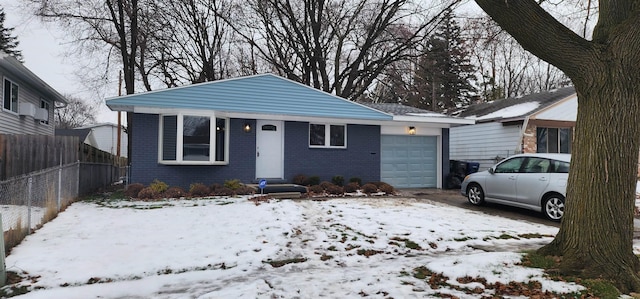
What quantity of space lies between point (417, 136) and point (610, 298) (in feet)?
36.3

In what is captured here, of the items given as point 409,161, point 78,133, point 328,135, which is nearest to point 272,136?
point 328,135

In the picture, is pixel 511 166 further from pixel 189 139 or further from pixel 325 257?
pixel 189 139

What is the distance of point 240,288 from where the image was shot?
3.79 m

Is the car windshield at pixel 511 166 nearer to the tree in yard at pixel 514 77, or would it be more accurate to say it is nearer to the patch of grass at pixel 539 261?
the patch of grass at pixel 539 261

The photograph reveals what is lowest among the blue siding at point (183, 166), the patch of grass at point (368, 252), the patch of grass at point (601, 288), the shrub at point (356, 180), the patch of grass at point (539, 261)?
the patch of grass at point (368, 252)

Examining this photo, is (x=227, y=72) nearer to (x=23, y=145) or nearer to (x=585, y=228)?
(x=23, y=145)

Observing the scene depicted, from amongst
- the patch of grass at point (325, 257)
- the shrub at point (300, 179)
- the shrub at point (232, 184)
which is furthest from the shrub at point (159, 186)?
the patch of grass at point (325, 257)

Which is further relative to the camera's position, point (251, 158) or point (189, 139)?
point (251, 158)

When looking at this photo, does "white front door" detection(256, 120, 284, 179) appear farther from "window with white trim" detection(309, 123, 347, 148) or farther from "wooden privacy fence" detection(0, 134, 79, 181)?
"wooden privacy fence" detection(0, 134, 79, 181)

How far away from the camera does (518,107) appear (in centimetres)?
1652

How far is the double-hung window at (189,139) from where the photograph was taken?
11203mm

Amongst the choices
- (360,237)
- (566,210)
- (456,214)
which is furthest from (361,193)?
(566,210)

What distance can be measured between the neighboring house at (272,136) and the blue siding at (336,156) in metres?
0.03

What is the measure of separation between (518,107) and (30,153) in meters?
17.5
